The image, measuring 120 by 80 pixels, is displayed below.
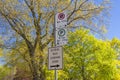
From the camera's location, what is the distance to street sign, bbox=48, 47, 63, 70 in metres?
7.98

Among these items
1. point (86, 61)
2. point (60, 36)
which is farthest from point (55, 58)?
point (86, 61)

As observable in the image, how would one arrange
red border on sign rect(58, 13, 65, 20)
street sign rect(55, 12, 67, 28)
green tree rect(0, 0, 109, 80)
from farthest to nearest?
green tree rect(0, 0, 109, 80)
red border on sign rect(58, 13, 65, 20)
street sign rect(55, 12, 67, 28)

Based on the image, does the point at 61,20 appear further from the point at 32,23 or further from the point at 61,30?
the point at 32,23

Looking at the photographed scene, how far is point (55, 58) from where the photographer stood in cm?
809

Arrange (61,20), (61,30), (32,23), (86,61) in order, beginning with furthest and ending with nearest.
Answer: (86,61) → (32,23) → (61,20) → (61,30)

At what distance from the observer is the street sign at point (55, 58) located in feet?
26.2

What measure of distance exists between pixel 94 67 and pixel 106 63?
5.97 ft

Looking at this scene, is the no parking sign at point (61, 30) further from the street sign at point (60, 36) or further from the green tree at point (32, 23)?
the green tree at point (32, 23)

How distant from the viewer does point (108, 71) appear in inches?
1394

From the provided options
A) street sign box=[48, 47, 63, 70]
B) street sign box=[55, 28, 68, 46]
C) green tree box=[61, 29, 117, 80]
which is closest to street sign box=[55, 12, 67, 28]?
street sign box=[55, 28, 68, 46]

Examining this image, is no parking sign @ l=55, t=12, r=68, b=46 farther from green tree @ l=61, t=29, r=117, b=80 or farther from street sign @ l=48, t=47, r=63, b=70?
green tree @ l=61, t=29, r=117, b=80

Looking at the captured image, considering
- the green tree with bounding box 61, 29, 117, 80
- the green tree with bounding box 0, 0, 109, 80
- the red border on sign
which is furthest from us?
the green tree with bounding box 61, 29, 117, 80

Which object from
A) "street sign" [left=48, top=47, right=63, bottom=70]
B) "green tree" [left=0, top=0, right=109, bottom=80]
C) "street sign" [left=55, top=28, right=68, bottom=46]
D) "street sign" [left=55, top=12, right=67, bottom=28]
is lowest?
"street sign" [left=48, top=47, right=63, bottom=70]

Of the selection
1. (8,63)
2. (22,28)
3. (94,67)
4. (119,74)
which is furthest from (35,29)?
(119,74)
